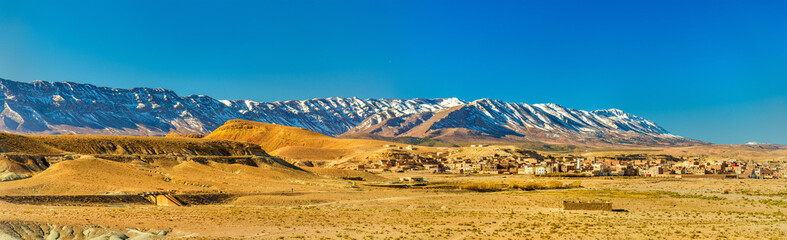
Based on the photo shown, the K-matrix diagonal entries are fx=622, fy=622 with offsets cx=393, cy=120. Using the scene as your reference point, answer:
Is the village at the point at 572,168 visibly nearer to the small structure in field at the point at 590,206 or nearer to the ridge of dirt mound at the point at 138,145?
the ridge of dirt mound at the point at 138,145

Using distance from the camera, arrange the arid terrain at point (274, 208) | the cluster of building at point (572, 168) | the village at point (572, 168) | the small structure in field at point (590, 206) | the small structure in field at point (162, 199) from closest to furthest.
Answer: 1. the arid terrain at point (274, 208)
2. the small structure in field at point (590, 206)
3. the small structure in field at point (162, 199)
4. the village at point (572, 168)
5. the cluster of building at point (572, 168)

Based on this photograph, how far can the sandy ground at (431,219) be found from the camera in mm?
32219

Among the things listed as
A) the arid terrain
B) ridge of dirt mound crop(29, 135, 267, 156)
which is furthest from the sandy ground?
ridge of dirt mound crop(29, 135, 267, 156)

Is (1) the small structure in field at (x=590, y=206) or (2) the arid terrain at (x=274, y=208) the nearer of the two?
(2) the arid terrain at (x=274, y=208)

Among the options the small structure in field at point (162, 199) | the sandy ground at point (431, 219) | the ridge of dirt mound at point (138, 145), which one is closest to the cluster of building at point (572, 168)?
the ridge of dirt mound at point (138, 145)

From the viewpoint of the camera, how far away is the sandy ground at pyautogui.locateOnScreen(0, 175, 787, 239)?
3222 cm

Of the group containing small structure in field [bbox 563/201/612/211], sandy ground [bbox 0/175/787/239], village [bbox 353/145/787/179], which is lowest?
sandy ground [bbox 0/175/787/239]

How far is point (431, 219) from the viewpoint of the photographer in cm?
4012

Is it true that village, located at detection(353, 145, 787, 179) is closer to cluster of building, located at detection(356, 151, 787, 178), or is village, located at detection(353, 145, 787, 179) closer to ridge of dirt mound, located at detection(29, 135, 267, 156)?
cluster of building, located at detection(356, 151, 787, 178)

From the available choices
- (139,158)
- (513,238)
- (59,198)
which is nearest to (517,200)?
(513,238)

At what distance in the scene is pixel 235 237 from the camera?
30266 millimetres

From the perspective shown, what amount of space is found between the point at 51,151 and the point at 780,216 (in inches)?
3051

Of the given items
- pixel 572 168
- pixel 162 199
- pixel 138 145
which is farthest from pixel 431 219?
pixel 572 168

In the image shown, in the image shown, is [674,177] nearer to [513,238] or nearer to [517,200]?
[517,200]
